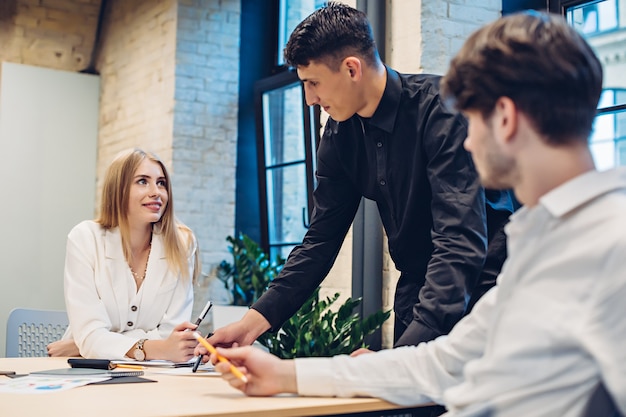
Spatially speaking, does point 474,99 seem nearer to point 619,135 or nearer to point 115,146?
point 619,135

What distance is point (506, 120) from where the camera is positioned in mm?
1170

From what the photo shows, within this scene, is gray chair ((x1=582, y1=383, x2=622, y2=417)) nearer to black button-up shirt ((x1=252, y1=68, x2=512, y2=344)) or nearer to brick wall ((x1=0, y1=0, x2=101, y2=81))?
black button-up shirt ((x1=252, y1=68, x2=512, y2=344))

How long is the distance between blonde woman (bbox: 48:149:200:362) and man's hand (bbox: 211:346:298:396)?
1155mm

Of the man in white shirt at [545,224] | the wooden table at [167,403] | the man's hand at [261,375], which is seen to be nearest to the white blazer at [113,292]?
the wooden table at [167,403]

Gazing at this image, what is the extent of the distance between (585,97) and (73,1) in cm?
672

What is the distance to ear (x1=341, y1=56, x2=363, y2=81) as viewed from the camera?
7.11ft

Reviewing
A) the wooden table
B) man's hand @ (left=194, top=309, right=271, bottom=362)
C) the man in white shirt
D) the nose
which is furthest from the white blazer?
the man in white shirt

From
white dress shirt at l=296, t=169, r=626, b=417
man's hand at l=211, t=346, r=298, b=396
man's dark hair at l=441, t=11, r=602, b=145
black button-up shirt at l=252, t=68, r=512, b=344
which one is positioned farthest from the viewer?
black button-up shirt at l=252, t=68, r=512, b=344

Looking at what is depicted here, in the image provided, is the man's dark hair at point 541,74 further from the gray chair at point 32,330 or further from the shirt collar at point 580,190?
the gray chair at point 32,330

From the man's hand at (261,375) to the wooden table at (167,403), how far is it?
0.02m

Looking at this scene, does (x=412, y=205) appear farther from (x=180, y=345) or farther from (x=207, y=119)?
(x=207, y=119)

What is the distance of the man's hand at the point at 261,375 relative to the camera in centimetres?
159

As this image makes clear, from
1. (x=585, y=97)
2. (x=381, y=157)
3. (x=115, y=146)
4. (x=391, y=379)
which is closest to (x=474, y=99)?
(x=585, y=97)

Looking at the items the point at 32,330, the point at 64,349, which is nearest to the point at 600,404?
the point at 64,349
